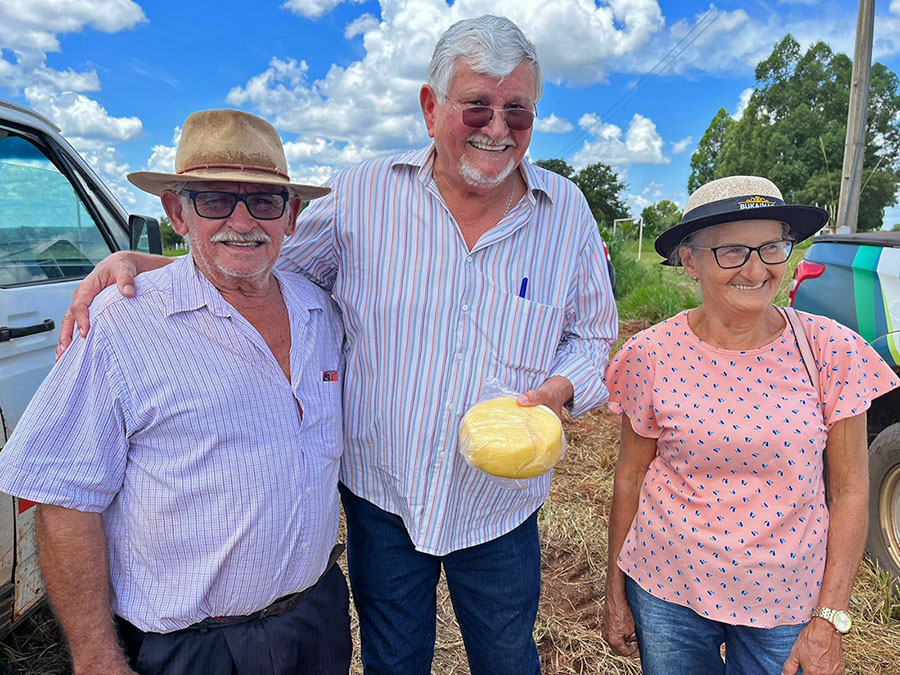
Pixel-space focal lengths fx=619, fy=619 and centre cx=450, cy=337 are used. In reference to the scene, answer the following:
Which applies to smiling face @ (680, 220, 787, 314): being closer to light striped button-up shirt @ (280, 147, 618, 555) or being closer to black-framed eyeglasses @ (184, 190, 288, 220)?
light striped button-up shirt @ (280, 147, 618, 555)

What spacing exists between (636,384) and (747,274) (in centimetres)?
42

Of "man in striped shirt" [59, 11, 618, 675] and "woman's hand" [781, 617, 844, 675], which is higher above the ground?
"man in striped shirt" [59, 11, 618, 675]

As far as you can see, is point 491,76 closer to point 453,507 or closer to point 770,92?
point 453,507

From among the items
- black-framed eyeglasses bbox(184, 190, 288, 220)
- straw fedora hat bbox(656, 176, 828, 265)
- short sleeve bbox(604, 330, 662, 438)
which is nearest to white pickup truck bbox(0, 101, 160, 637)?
black-framed eyeglasses bbox(184, 190, 288, 220)

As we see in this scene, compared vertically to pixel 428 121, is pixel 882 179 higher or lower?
higher

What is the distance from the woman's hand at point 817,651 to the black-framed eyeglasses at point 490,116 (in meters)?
1.56

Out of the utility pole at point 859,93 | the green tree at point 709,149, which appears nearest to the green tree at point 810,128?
the green tree at point 709,149

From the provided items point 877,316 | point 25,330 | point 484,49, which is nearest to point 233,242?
point 484,49

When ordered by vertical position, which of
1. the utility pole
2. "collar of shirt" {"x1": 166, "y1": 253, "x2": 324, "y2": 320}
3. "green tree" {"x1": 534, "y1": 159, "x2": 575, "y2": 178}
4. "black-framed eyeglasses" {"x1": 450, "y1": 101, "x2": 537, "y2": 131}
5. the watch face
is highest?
"green tree" {"x1": 534, "y1": 159, "x2": 575, "y2": 178}

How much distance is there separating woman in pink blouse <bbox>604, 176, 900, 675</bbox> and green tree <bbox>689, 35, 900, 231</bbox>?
37.1 metres

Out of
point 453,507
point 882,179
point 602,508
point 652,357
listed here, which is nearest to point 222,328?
point 453,507

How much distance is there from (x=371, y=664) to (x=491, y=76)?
190 centimetres

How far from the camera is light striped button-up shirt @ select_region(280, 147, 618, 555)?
5.97ft

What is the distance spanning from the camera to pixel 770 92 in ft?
137
